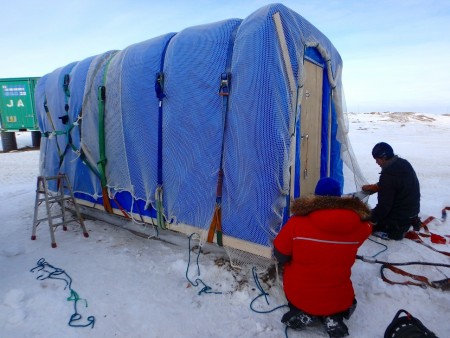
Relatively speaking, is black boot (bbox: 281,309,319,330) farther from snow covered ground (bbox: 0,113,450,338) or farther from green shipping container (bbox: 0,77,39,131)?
green shipping container (bbox: 0,77,39,131)

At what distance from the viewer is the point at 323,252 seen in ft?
7.55

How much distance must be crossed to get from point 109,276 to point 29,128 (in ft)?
45.3

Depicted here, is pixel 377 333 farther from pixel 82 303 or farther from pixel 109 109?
pixel 109 109

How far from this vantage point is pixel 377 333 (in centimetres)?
249

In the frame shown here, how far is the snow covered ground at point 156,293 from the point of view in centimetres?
261

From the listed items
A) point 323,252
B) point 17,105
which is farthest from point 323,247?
point 17,105

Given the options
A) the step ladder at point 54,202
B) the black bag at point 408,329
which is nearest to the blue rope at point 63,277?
the step ladder at point 54,202

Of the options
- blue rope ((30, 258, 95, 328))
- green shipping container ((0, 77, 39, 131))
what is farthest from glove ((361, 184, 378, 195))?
green shipping container ((0, 77, 39, 131))

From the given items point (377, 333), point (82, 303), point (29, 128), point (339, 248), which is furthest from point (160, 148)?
point (29, 128)

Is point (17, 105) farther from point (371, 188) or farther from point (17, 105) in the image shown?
point (371, 188)

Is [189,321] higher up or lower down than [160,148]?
lower down

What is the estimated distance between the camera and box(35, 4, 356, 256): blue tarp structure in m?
3.10

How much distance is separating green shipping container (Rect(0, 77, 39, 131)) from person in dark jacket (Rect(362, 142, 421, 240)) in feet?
48.5

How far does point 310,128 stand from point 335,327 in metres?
2.69
